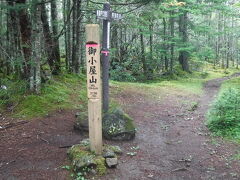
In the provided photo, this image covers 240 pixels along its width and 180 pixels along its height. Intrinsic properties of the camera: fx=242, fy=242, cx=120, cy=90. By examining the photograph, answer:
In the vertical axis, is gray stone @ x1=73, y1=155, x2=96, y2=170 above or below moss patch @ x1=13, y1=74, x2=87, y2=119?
below

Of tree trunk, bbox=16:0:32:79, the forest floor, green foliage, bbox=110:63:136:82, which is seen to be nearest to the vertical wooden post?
the forest floor

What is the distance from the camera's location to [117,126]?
6.02 meters

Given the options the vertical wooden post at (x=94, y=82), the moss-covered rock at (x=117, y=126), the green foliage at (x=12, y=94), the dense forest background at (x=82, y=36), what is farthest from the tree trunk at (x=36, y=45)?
the vertical wooden post at (x=94, y=82)

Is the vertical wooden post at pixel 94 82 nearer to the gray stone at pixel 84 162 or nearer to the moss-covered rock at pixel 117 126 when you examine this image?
the gray stone at pixel 84 162

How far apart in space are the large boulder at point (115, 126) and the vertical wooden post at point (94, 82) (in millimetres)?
1303

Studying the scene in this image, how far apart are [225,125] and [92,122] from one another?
4.22 m

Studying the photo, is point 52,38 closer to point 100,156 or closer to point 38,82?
point 38,82

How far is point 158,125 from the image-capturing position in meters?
7.61

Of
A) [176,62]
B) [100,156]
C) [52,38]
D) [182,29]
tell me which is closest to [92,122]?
[100,156]

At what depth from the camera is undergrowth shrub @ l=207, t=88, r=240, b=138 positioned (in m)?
6.69

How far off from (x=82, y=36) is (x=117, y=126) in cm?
1041

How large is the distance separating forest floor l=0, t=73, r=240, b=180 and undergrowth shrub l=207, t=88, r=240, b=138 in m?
0.35

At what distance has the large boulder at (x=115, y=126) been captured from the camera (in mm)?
5957

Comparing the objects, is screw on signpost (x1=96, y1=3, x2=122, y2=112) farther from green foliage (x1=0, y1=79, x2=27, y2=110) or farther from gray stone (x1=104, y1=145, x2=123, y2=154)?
green foliage (x1=0, y1=79, x2=27, y2=110)
